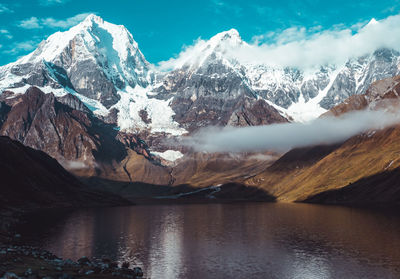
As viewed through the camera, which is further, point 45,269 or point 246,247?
point 246,247

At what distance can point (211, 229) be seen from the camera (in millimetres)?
148625

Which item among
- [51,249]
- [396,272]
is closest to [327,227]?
[396,272]

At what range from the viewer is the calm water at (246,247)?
80500mm

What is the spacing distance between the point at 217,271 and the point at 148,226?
89.2m

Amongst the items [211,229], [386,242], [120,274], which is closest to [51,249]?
[120,274]

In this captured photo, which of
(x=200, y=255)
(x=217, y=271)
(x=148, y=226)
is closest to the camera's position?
(x=217, y=271)

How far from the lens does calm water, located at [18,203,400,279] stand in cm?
8050

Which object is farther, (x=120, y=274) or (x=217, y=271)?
(x=217, y=271)

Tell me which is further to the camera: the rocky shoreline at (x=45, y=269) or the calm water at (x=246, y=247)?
the calm water at (x=246, y=247)

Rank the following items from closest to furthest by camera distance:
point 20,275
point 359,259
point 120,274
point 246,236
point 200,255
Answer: point 20,275 → point 120,274 → point 359,259 → point 200,255 → point 246,236

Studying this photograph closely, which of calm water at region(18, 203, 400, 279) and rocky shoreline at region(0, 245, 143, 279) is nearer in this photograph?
rocky shoreline at region(0, 245, 143, 279)

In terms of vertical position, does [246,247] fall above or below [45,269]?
below

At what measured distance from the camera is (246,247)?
351 ft

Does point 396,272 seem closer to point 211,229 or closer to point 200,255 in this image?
point 200,255
